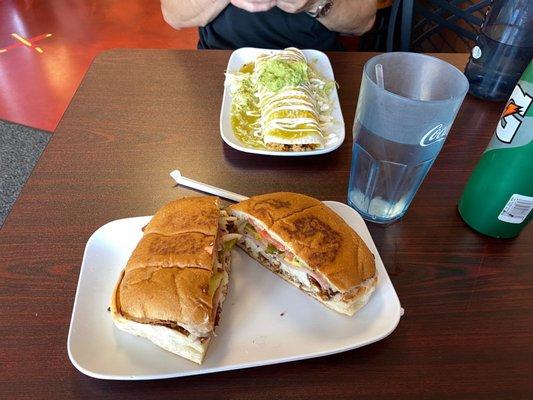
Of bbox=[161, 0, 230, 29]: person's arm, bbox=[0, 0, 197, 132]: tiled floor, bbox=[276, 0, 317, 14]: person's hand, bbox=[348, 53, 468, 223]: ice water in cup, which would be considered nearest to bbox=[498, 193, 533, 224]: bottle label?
bbox=[348, 53, 468, 223]: ice water in cup

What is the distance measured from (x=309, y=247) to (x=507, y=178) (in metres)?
0.38

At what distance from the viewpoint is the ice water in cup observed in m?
0.73

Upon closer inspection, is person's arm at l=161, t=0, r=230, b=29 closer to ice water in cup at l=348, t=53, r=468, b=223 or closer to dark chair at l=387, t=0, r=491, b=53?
dark chair at l=387, t=0, r=491, b=53

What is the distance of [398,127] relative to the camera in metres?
0.76

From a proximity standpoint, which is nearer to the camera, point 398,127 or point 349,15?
point 398,127

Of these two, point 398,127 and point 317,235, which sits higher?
point 398,127

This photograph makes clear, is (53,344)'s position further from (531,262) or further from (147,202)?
(531,262)

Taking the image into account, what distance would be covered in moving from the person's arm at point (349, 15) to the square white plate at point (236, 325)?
948mm

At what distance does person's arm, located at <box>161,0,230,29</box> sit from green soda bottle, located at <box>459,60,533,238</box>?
103cm

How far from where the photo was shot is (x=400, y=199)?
895 millimetres

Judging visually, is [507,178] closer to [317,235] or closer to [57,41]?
[317,235]

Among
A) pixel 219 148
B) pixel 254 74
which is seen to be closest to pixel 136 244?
pixel 219 148

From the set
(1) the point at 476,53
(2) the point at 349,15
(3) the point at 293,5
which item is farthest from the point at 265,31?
(1) the point at 476,53

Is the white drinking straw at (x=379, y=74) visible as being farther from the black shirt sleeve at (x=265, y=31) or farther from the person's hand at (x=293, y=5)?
the black shirt sleeve at (x=265, y=31)
